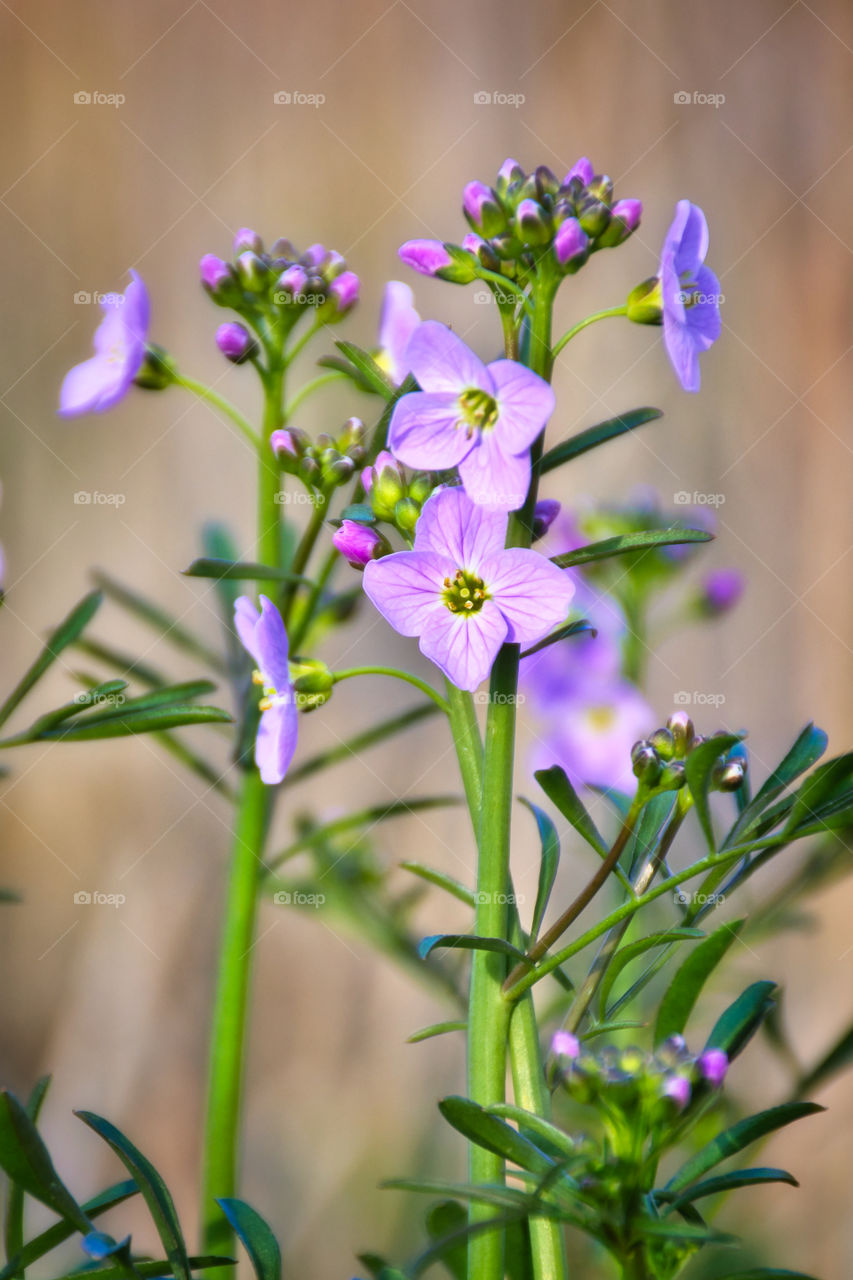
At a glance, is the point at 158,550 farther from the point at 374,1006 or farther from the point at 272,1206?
the point at 272,1206

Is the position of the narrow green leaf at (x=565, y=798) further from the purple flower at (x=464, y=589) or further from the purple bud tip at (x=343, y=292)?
the purple bud tip at (x=343, y=292)

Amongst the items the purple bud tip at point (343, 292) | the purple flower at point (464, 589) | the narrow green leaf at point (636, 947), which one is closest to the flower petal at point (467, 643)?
the purple flower at point (464, 589)

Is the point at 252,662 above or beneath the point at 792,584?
beneath

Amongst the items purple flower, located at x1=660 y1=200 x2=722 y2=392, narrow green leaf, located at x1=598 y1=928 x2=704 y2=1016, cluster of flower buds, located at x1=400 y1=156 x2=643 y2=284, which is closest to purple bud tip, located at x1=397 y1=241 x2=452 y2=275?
cluster of flower buds, located at x1=400 y1=156 x2=643 y2=284

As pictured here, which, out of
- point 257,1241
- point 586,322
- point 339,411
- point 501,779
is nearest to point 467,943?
point 501,779

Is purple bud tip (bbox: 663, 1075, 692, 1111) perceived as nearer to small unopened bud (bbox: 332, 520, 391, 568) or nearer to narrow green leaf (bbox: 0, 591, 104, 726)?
small unopened bud (bbox: 332, 520, 391, 568)

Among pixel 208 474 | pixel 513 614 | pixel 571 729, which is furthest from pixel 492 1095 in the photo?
pixel 208 474
